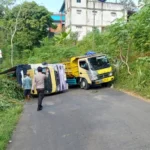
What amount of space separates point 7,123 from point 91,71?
9.38 m

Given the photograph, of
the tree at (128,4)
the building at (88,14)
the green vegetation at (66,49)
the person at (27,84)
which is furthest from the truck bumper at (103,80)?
the tree at (128,4)

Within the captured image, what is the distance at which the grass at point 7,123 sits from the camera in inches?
303

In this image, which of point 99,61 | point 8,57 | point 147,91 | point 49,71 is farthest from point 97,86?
point 8,57

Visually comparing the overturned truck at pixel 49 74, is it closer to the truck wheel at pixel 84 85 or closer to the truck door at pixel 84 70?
the truck door at pixel 84 70

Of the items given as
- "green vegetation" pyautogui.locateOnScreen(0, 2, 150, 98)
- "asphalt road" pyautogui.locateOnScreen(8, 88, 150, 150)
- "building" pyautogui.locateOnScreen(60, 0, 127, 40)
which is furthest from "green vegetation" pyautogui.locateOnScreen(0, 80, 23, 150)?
"building" pyautogui.locateOnScreen(60, 0, 127, 40)

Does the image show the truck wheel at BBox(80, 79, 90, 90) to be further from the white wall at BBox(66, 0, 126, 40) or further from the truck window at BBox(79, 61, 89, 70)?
the white wall at BBox(66, 0, 126, 40)

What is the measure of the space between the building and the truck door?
80.5 ft

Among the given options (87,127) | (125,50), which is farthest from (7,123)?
(125,50)

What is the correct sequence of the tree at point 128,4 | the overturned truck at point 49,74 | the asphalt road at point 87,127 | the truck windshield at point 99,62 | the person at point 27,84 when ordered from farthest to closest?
the tree at point 128,4, the truck windshield at point 99,62, the overturned truck at point 49,74, the person at point 27,84, the asphalt road at point 87,127

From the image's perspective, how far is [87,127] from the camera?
8.70 m

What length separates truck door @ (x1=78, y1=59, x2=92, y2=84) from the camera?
18469 mm

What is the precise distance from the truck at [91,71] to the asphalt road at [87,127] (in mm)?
5308

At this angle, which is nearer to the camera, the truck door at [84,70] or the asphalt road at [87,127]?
the asphalt road at [87,127]

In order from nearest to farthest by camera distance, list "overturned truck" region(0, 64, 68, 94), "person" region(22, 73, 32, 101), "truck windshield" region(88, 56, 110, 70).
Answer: "person" region(22, 73, 32, 101) < "overturned truck" region(0, 64, 68, 94) < "truck windshield" region(88, 56, 110, 70)
